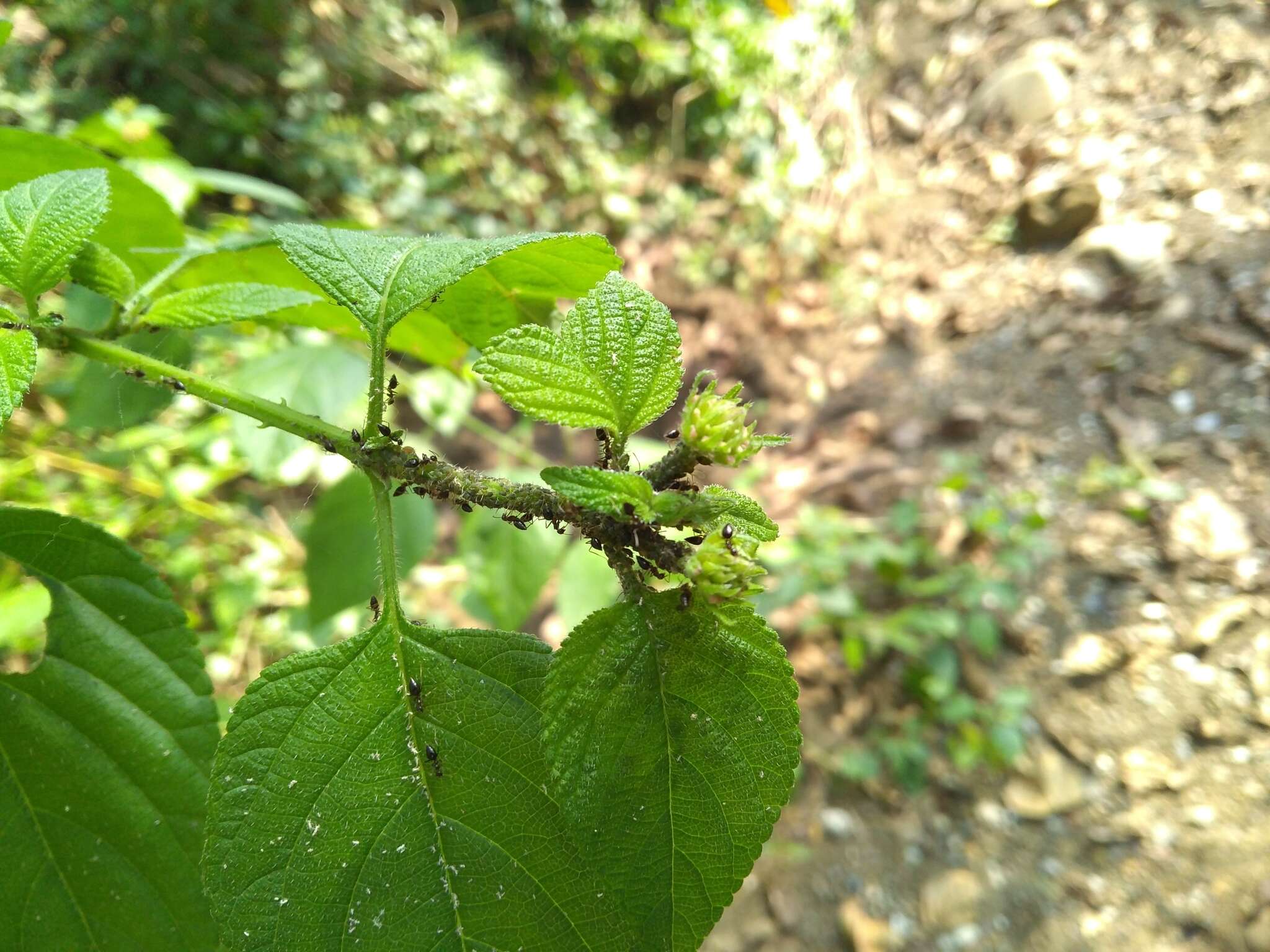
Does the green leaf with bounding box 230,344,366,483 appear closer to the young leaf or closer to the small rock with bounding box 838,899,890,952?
the young leaf

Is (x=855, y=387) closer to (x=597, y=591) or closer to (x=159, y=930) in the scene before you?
(x=597, y=591)

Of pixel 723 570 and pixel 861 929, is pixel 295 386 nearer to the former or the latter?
pixel 723 570

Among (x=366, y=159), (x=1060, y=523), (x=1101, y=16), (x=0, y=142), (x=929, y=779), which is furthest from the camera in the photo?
(x=1101, y=16)

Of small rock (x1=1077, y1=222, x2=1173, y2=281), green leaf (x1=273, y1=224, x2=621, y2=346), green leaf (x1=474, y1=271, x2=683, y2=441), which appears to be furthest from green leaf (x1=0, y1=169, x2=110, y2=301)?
small rock (x1=1077, y1=222, x2=1173, y2=281)

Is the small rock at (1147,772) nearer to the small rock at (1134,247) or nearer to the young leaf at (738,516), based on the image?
the small rock at (1134,247)

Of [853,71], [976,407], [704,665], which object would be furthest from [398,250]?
[853,71]

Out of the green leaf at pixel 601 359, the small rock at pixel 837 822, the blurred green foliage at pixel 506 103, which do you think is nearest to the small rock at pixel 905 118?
the blurred green foliage at pixel 506 103

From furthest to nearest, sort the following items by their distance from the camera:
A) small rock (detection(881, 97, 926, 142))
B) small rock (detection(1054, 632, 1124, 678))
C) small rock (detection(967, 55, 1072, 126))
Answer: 1. small rock (detection(881, 97, 926, 142))
2. small rock (detection(967, 55, 1072, 126))
3. small rock (detection(1054, 632, 1124, 678))
